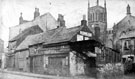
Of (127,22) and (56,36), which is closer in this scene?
(127,22)

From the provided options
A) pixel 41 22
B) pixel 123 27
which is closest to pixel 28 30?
pixel 41 22

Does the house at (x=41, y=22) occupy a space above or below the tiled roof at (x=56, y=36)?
above

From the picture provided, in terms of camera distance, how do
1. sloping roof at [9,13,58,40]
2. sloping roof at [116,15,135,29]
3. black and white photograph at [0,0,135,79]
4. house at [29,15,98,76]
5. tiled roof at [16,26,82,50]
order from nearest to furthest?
sloping roof at [116,15,135,29] < black and white photograph at [0,0,135,79] < house at [29,15,98,76] < sloping roof at [9,13,58,40] < tiled roof at [16,26,82,50]

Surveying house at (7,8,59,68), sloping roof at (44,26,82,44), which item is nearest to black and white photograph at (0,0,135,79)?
sloping roof at (44,26,82,44)

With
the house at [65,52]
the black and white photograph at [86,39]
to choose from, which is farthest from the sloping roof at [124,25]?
the house at [65,52]

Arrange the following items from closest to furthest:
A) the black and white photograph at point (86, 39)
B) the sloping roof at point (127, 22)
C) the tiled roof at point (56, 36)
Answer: the sloping roof at point (127, 22)
the black and white photograph at point (86, 39)
the tiled roof at point (56, 36)

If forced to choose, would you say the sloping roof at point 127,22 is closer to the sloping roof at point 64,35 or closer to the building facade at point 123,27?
the building facade at point 123,27

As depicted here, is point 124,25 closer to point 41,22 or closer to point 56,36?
point 56,36

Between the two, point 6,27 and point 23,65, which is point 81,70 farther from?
point 23,65

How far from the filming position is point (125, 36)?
127 inches

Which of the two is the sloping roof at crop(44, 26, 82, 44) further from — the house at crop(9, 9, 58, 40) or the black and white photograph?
the house at crop(9, 9, 58, 40)

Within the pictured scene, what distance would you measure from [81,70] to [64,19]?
102cm

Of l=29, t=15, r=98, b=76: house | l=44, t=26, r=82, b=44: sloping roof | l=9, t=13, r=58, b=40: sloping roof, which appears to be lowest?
l=29, t=15, r=98, b=76: house

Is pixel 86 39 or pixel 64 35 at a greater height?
pixel 64 35
